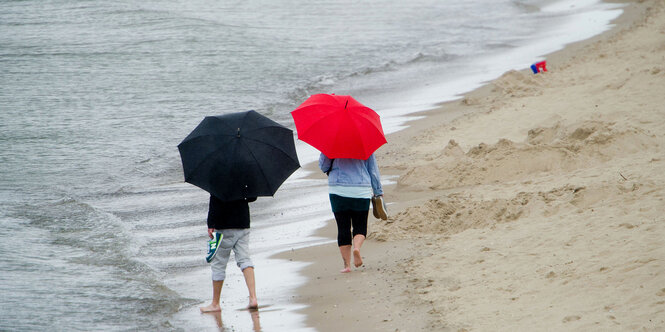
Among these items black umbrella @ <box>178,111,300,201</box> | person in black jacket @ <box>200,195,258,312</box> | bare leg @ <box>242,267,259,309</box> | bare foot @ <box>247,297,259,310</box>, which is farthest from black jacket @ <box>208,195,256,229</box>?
bare foot @ <box>247,297,259,310</box>

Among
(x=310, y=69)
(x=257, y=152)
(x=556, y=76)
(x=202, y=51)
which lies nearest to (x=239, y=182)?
(x=257, y=152)

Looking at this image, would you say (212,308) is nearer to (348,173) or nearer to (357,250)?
(357,250)

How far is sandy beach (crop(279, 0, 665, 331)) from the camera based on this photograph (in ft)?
17.9

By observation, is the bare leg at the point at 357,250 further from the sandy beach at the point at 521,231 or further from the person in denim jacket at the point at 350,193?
the sandy beach at the point at 521,231

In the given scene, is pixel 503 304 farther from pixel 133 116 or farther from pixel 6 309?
pixel 133 116

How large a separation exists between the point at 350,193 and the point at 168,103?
41.6 ft

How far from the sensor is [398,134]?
1365 cm

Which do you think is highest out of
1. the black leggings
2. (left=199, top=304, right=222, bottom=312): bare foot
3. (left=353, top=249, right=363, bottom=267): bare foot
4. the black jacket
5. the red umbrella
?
the red umbrella

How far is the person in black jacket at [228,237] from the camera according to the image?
21.2ft

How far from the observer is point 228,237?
21.4 feet

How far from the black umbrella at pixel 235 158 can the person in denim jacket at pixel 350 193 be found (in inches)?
24.3

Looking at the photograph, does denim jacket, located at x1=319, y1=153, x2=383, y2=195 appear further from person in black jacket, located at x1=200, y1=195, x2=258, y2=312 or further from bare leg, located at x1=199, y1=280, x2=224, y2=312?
bare leg, located at x1=199, y1=280, x2=224, y2=312

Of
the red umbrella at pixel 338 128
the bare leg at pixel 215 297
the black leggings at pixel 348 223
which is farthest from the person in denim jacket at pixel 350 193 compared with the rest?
the bare leg at pixel 215 297

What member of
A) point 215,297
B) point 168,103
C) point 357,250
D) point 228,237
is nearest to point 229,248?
point 228,237
